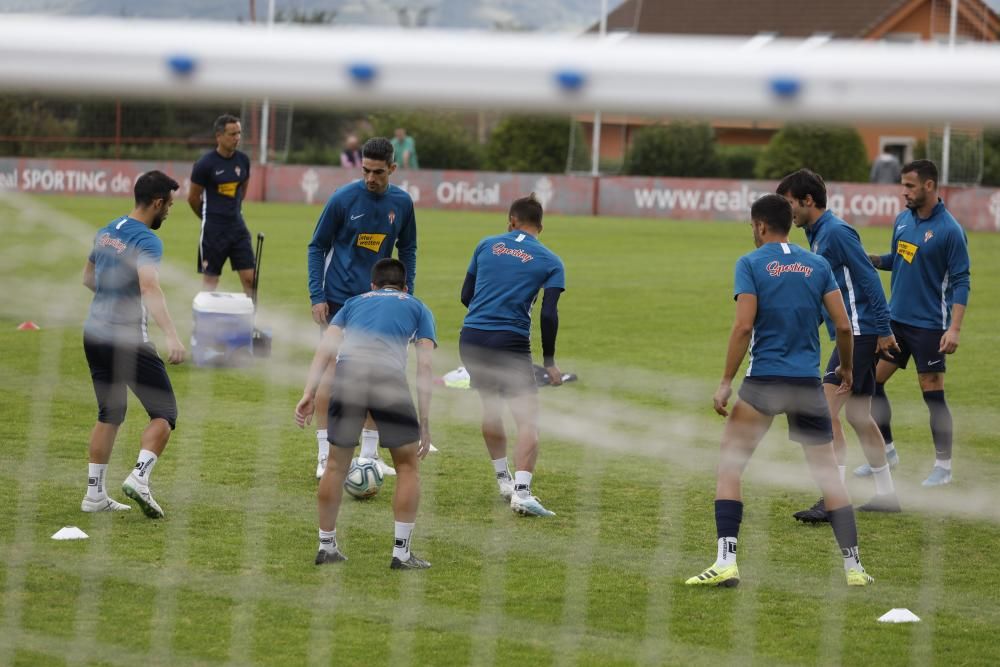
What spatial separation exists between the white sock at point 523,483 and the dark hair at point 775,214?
6.68 feet

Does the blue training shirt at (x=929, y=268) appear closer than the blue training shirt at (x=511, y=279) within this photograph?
No

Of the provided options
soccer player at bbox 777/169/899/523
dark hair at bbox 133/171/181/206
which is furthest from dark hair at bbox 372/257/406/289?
soccer player at bbox 777/169/899/523

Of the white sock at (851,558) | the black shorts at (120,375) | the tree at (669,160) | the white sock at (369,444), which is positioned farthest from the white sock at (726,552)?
the tree at (669,160)

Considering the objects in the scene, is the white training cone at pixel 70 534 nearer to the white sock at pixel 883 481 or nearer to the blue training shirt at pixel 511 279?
the blue training shirt at pixel 511 279

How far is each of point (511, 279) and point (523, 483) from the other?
115 centimetres

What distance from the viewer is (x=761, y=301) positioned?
6781 mm

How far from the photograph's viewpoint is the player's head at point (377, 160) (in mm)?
8539

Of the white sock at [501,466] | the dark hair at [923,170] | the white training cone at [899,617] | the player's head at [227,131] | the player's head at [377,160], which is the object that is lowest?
the white training cone at [899,617]

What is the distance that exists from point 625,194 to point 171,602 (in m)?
27.5

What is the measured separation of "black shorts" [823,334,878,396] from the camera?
832cm

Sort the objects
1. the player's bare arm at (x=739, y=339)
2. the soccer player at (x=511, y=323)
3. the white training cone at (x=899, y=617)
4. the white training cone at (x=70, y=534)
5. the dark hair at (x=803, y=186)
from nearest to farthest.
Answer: the white training cone at (x=899, y=617), the player's bare arm at (x=739, y=339), the white training cone at (x=70, y=534), the dark hair at (x=803, y=186), the soccer player at (x=511, y=323)

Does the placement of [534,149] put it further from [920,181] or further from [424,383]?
[424,383]

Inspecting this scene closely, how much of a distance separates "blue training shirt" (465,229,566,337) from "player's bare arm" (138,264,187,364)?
167 cm

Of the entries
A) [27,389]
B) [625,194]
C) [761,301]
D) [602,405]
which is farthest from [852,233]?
[625,194]
